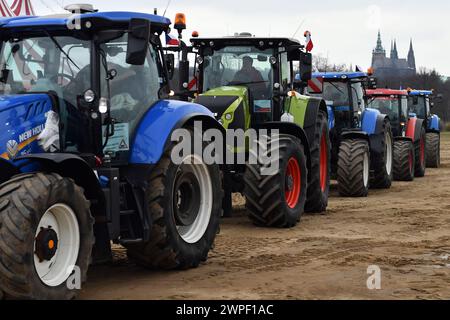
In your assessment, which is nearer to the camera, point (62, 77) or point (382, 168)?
point (62, 77)

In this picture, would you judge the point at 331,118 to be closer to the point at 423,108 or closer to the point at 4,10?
the point at 4,10

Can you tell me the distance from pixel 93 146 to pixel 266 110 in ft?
14.1

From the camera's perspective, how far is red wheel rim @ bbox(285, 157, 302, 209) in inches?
378

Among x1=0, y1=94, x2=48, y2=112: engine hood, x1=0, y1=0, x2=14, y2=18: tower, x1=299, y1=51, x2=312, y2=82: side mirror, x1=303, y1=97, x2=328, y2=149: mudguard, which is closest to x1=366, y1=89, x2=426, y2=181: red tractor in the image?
x1=303, y1=97, x2=328, y2=149: mudguard

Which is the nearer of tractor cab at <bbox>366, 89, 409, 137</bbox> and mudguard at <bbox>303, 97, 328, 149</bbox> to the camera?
mudguard at <bbox>303, 97, 328, 149</bbox>

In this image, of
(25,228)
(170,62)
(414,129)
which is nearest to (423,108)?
(414,129)

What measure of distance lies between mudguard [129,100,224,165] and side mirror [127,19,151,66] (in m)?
0.71

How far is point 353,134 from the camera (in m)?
13.7

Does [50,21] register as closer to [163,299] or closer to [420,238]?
[163,299]

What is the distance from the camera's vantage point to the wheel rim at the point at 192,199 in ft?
21.9

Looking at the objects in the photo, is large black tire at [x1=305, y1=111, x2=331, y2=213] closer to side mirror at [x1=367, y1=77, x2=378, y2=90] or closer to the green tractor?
the green tractor

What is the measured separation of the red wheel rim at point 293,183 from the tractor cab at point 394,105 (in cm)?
863

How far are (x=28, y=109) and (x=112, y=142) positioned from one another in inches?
31.1

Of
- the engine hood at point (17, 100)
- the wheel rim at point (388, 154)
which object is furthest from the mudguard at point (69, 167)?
the wheel rim at point (388, 154)
